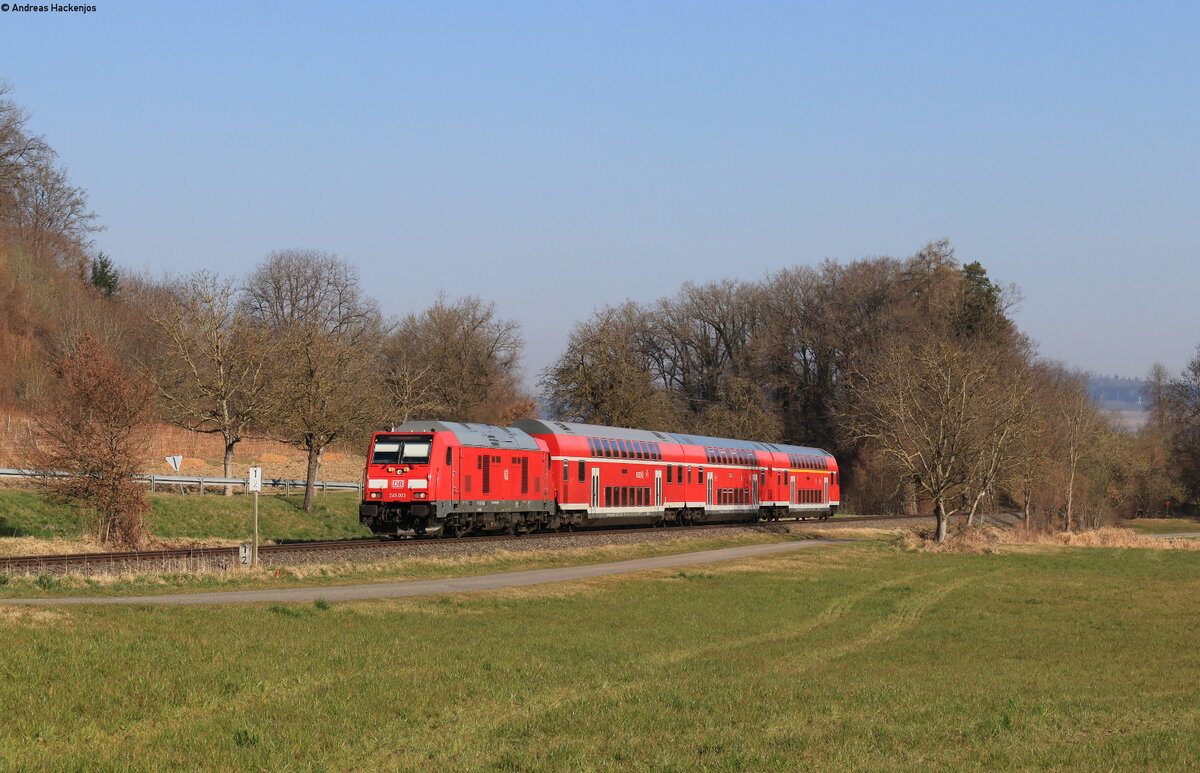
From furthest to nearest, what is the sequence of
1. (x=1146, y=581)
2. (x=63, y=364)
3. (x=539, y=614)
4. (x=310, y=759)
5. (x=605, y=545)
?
(x=605, y=545), (x=1146, y=581), (x=63, y=364), (x=539, y=614), (x=310, y=759)

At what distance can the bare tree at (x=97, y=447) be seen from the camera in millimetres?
36031

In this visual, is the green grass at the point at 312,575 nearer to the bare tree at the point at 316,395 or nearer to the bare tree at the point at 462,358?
the bare tree at the point at 316,395

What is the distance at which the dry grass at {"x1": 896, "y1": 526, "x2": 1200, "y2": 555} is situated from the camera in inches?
1972

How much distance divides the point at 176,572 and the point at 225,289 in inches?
1283

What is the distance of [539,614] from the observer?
24.5m

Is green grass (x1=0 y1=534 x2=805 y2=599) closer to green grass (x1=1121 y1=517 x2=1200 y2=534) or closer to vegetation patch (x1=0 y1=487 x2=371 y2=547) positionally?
vegetation patch (x1=0 y1=487 x2=371 y2=547)

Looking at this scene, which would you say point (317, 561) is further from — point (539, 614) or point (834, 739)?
point (834, 739)

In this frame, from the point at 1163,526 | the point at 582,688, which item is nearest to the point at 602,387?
the point at 1163,526

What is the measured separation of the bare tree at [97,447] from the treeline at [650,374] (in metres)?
0.09

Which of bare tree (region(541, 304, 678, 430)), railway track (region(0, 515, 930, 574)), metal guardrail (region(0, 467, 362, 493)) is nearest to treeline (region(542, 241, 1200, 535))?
bare tree (region(541, 304, 678, 430))

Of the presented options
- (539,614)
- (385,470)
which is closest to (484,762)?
(539,614)

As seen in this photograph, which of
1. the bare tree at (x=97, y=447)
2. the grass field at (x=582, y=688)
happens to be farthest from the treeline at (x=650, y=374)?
the grass field at (x=582, y=688)

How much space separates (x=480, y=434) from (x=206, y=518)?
13.6 m

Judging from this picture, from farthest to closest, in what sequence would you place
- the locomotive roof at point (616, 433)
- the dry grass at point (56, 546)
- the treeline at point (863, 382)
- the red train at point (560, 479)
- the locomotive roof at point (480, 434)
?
the treeline at point (863, 382) < the locomotive roof at point (616, 433) < the locomotive roof at point (480, 434) < the red train at point (560, 479) < the dry grass at point (56, 546)
